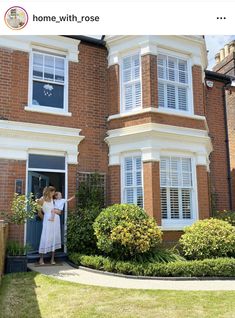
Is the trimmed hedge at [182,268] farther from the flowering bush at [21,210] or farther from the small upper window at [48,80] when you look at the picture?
the small upper window at [48,80]

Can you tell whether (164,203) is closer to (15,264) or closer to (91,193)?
(91,193)

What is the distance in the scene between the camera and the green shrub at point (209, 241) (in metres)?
9.34

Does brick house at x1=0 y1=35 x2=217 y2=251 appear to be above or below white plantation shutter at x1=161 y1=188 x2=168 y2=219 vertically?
above

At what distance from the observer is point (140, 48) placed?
1182cm

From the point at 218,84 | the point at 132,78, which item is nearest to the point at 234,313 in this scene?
the point at 132,78

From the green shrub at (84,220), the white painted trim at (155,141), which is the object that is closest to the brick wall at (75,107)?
the green shrub at (84,220)

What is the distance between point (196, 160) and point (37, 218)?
5.36 meters

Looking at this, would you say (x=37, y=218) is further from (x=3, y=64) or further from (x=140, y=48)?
(x=140, y=48)

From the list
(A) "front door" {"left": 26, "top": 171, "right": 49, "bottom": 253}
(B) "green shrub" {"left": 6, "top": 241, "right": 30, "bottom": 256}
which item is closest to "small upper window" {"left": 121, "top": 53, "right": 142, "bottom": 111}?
(A) "front door" {"left": 26, "top": 171, "right": 49, "bottom": 253}

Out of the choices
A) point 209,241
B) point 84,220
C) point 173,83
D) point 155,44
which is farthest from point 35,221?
point 155,44

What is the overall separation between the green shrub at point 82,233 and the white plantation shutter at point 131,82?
3719 millimetres

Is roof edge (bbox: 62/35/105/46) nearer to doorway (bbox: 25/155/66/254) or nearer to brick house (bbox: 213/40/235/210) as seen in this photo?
doorway (bbox: 25/155/66/254)
